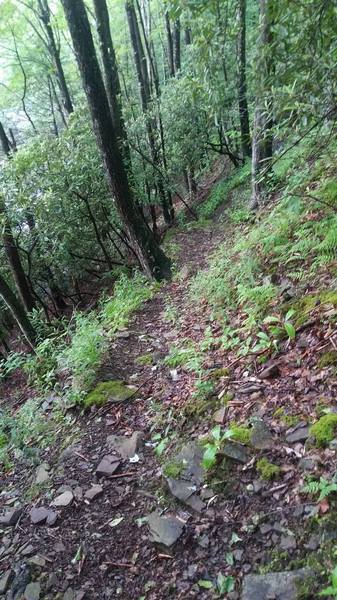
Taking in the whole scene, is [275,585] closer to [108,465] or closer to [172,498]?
[172,498]

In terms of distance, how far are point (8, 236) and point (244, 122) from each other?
8.13 meters

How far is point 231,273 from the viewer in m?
5.80

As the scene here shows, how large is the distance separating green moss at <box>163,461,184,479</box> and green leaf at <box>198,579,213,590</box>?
0.80 metres

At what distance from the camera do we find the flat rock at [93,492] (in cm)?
345

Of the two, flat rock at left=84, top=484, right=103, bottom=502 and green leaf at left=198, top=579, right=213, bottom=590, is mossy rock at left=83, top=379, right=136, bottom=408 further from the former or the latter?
green leaf at left=198, top=579, right=213, bottom=590

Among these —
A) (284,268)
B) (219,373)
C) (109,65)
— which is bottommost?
(219,373)

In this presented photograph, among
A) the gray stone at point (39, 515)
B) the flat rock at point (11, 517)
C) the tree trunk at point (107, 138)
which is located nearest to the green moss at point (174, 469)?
the gray stone at point (39, 515)

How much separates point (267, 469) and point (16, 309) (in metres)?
6.78

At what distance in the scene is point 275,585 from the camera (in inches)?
87.3

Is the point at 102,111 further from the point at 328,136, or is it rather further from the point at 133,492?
the point at 133,492

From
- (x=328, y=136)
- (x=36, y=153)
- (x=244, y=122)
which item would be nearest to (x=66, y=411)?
(x=328, y=136)

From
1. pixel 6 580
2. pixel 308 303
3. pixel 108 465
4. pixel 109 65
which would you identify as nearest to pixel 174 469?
pixel 108 465

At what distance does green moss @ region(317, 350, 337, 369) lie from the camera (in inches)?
129

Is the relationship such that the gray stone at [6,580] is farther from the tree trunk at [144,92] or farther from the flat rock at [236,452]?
the tree trunk at [144,92]
